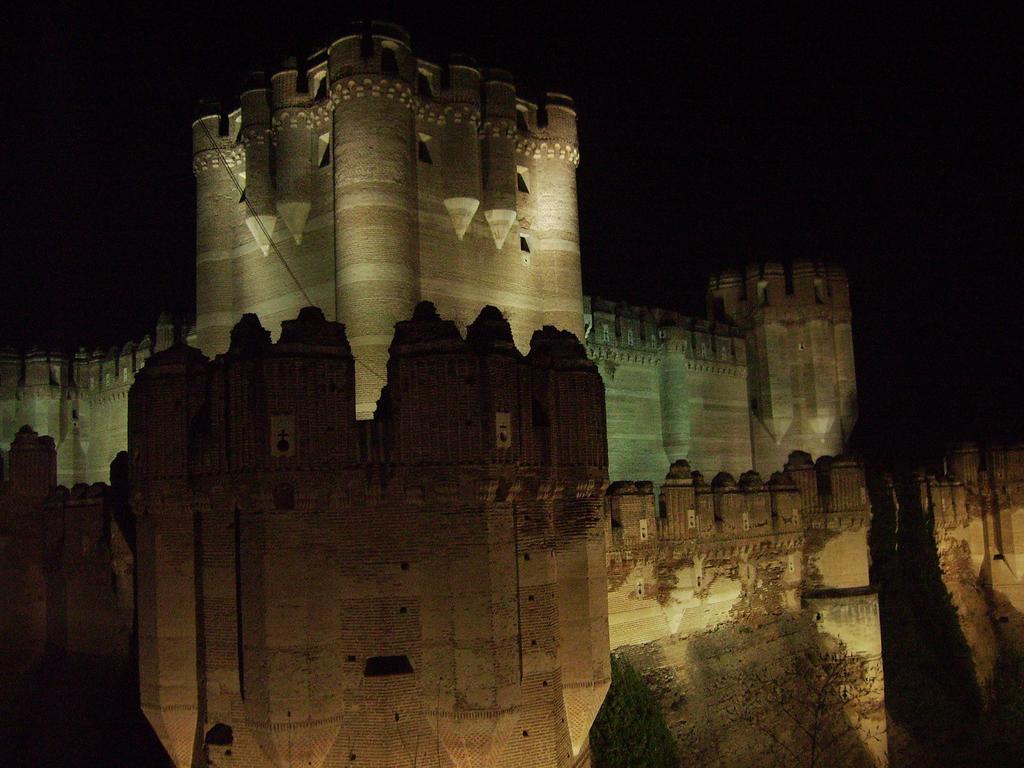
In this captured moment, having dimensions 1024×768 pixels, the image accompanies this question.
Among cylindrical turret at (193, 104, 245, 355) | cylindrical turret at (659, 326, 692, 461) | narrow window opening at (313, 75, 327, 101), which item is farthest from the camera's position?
cylindrical turret at (659, 326, 692, 461)

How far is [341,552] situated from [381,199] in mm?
9191

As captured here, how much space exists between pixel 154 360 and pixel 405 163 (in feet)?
27.8

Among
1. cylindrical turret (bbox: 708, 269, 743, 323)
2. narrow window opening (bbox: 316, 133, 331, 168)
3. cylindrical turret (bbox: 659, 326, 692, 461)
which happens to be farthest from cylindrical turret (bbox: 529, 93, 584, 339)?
cylindrical turret (bbox: 708, 269, 743, 323)

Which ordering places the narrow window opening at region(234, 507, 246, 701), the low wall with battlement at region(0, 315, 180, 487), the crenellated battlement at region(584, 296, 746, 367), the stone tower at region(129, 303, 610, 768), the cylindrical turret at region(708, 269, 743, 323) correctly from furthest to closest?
the cylindrical turret at region(708, 269, 743, 323), the low wall with battlement at region(0, 315, 180, 487), the crenellated battlement at region(584, 296, 746, 367), the narrow window opening at region(234, 507, 246, 701), the stone tower at region(129, 303, 610, 768)

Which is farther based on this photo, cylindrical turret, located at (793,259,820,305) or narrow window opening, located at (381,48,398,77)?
cylindrical turret, located at (793,259,820,305)

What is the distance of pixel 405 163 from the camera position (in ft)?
63.8

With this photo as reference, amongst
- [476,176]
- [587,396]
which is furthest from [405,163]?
[587,396]

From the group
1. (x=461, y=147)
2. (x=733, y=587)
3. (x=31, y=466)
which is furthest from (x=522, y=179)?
(x=31, y=466)

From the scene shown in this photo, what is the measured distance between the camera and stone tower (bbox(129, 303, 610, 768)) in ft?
37.7

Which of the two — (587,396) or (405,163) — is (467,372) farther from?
(405,163)

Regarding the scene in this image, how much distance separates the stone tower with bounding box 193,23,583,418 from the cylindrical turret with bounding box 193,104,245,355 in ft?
0.10

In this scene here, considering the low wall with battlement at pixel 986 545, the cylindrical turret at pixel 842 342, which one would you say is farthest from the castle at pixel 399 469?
the cylindrical turret at pixel 842 342

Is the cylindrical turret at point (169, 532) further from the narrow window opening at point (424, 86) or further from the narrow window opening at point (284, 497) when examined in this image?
the narrow window opening at point (424, 86)

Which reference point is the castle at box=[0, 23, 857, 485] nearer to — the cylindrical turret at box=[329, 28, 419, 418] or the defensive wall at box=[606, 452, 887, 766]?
the cylindrical turret at box=[329, 28, 419, 418]
